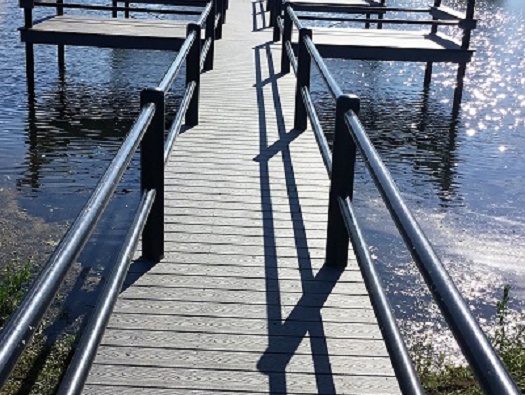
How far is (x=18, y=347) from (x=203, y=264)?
2.96m

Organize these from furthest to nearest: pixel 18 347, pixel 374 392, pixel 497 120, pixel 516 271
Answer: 1. pixel 497 120
2. pixel 516 271
3. pixel 374 392
4. pixel 18 347

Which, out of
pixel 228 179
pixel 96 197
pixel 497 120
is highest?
pixel 96 197

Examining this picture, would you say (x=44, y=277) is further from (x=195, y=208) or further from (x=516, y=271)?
(x=516, y=271)

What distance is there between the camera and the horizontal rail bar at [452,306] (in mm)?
1918

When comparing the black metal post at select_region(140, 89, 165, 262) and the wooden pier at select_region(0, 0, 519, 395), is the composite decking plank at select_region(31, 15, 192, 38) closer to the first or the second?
the wooden pier at select_region(0, 0, 519, 395)

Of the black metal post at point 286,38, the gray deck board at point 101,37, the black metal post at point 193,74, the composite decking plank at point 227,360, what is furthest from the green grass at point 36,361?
the gray deck board at point 101,37

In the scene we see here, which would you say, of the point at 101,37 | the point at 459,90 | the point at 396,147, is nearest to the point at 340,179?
the point at 396,147

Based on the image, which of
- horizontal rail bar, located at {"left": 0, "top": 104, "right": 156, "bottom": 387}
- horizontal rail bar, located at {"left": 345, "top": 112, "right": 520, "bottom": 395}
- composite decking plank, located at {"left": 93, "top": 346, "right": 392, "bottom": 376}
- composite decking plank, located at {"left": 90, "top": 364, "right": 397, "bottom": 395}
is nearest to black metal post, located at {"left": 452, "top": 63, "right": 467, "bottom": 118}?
composite decking plank, located at {"left": 93, "top": 346, "right": 392, "bottom": 376}

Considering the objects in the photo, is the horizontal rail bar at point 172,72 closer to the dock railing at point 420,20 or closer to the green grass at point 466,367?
the green grass at point 466,367

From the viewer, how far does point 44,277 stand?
231 cm

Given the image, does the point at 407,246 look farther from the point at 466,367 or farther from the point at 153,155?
the point at 466,367

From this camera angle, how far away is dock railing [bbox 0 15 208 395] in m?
2.07

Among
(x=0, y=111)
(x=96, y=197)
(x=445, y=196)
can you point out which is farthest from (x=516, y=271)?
(x=0, y=111)

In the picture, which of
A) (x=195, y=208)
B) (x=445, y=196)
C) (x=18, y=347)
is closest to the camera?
(x=18, y=347)
